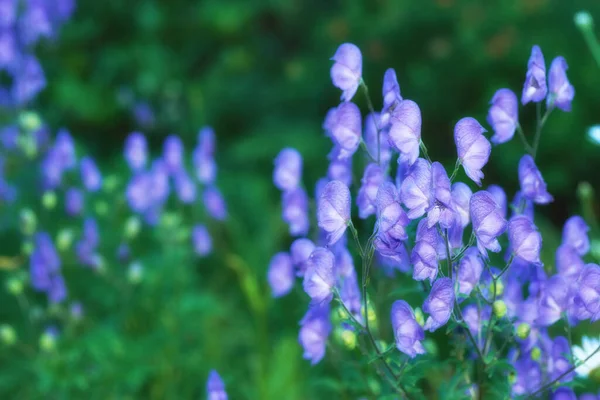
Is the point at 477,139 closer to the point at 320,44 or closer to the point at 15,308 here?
the point at 15,308

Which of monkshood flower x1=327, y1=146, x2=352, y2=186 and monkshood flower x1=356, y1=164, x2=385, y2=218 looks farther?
monkshood flower x1=327, y1=146, x2=352, y2=186

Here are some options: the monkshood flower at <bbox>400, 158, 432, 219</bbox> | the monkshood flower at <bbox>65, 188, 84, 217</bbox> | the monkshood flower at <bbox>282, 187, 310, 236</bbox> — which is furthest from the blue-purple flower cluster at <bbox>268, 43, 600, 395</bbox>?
the monkshood flower at <bbox>65, 188, 84, 217</bbox>

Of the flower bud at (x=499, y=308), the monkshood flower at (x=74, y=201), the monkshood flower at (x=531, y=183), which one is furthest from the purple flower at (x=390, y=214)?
the monkshood flower at (x=74, y=201)

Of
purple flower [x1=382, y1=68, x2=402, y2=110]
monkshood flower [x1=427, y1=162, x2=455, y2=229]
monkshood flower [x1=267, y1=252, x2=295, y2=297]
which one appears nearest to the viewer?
monkshood flower [x1=427, y1=162, x2=455, y2=229]

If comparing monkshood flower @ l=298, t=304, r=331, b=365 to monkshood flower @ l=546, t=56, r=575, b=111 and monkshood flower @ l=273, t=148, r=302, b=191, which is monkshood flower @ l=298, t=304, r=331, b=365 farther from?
monkshood flower @ l=546, t=56, r=575, b=111

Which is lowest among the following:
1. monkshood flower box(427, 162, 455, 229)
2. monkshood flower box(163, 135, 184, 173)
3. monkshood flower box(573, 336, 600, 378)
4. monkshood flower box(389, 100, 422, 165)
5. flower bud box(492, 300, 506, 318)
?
monkshood flower box(573, 336, 600, 378)

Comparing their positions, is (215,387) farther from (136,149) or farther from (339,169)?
(136,149)

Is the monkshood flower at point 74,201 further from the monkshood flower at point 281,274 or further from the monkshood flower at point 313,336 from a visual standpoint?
the monkshood flower at point 313,336
